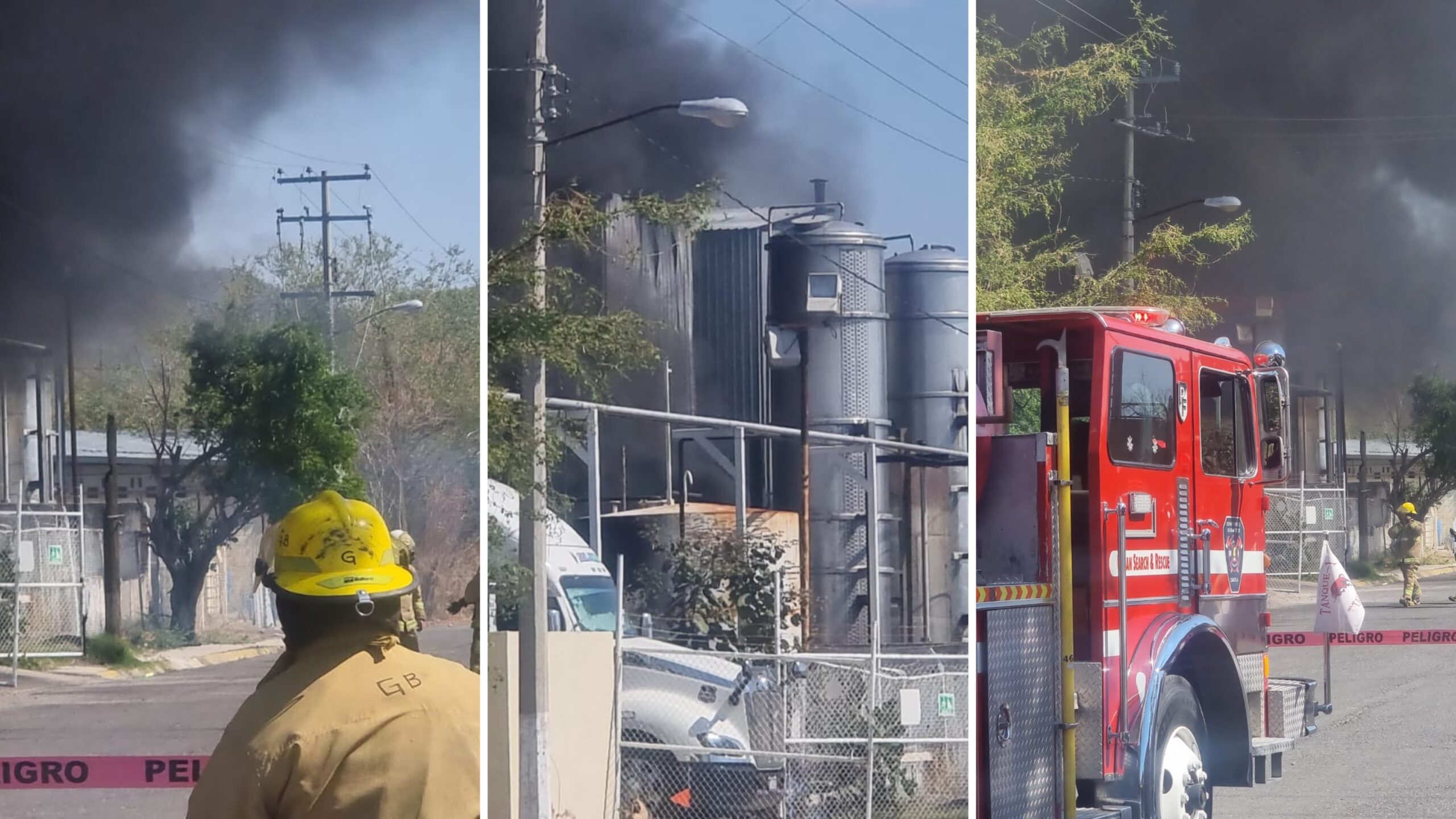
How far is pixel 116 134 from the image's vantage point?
3875 mm

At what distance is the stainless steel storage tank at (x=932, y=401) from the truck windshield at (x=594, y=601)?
79 cm

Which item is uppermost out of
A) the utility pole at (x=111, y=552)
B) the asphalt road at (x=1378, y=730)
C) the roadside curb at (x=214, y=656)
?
the utility pole at (x=111, y=552)

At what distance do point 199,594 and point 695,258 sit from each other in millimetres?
1687

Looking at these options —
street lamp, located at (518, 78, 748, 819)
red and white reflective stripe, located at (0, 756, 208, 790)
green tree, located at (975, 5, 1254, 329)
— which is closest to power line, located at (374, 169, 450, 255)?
street lamp, located at (518, 78, 748, 819)

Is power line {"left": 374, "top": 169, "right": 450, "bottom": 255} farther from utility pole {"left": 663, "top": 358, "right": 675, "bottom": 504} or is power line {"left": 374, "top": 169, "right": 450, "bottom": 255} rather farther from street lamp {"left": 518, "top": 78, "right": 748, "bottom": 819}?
utility pole {"left": 663, "top": 358, "right": 675, "bottom": 504}

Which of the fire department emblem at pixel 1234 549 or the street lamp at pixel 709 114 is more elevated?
the street lamp at pixel 709 114

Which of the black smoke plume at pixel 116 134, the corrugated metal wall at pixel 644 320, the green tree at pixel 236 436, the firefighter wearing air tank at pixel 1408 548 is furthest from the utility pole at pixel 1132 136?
the green tree at pixel 236 436

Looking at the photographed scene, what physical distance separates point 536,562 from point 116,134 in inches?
67.9

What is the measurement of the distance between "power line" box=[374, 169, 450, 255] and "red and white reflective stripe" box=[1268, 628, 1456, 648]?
4084 millimetres

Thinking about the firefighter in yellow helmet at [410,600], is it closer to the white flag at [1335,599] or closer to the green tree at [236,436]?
the green tree at [236,436]

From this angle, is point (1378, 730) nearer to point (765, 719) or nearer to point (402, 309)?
point (765, 719)

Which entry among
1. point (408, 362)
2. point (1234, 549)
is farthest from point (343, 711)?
point (1234, 549)

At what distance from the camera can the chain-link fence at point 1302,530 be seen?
5.86m

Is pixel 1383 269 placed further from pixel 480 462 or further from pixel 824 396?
pixel 480 462
